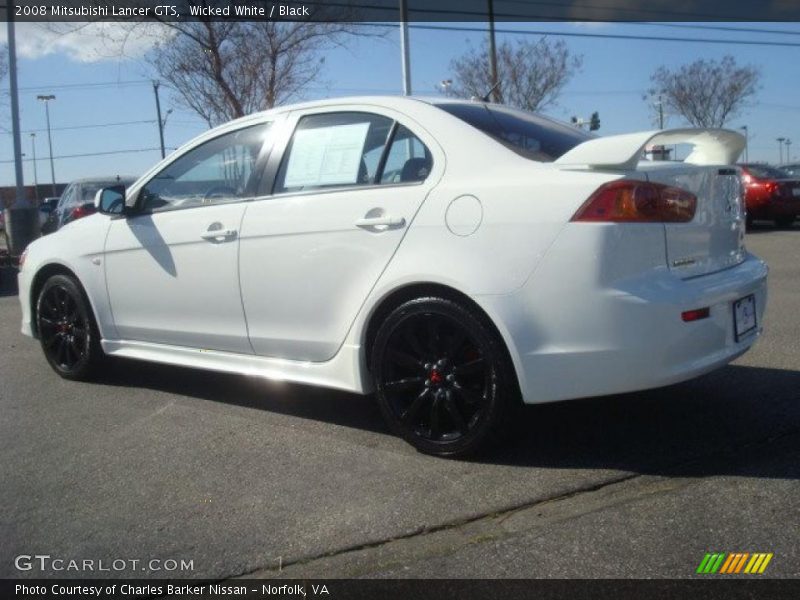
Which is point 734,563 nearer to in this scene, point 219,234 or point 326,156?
point 326,156

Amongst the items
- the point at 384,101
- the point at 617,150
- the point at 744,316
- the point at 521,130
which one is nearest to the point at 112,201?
the point at 384,101

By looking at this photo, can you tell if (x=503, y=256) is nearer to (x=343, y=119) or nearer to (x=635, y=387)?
(x=635, y=387)

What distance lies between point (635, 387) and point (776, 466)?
71cm

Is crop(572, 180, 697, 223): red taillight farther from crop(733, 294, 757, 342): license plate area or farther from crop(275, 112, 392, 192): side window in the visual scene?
crop(275, 112, 392, 192): side window

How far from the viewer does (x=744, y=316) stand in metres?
3.61

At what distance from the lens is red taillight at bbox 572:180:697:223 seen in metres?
3.17

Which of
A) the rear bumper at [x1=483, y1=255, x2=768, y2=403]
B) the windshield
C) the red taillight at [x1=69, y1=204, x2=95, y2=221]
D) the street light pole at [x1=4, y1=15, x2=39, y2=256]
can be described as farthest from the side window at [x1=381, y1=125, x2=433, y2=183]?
the windshield

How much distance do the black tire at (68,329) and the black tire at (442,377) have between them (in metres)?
2.40

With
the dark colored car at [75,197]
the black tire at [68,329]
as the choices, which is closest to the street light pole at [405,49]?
the dark colored car at [75,197]

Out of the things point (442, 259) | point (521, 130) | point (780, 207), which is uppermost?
point (521, 130)

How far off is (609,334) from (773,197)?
1575 cm

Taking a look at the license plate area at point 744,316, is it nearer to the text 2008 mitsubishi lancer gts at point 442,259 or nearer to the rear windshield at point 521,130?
A: the text 2008 mitsubishi lancer gts at point 442,259

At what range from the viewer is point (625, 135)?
3404mm

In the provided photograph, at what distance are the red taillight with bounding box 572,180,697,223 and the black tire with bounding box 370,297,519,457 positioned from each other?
2.15 feet
